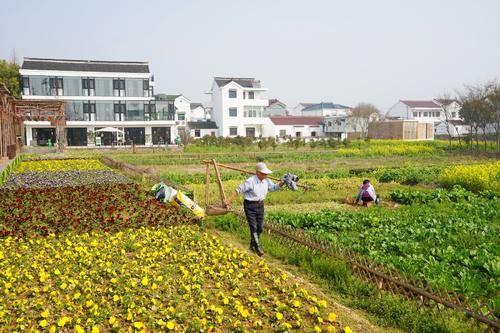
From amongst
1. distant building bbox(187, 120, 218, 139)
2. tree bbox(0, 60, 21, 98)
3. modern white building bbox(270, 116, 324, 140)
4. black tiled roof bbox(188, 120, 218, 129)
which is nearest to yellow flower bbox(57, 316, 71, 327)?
tree bbox(0, 60, 21, 98)

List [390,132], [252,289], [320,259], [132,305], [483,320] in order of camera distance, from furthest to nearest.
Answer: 1. [390,132]
2. [320,259]
3. [252,289]
4. [132,305]
5. [483,320]

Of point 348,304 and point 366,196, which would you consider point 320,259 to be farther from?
point 366,196

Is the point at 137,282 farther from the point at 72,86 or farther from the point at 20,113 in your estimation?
the point at 72,86

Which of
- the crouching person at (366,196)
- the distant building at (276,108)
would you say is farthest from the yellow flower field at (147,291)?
the distant building at (276,108)

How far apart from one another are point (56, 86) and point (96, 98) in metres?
4.55

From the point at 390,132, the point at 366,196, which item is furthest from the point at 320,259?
the point at 390,132

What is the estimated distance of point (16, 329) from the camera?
482 centimetres

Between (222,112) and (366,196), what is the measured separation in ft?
181

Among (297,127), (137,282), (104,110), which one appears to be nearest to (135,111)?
(104,110)

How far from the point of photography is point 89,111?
53.5 meters

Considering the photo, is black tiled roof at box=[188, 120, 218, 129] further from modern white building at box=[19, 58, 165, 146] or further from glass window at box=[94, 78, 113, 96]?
glass window at box=[94, 78, 113, 96]

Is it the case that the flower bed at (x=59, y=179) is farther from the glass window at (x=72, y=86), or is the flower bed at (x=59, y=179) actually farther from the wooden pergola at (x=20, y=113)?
the glass window at (x=72, y=86)

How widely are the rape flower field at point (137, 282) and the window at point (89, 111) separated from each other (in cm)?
4544

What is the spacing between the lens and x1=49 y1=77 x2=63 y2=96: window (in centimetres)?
5197
